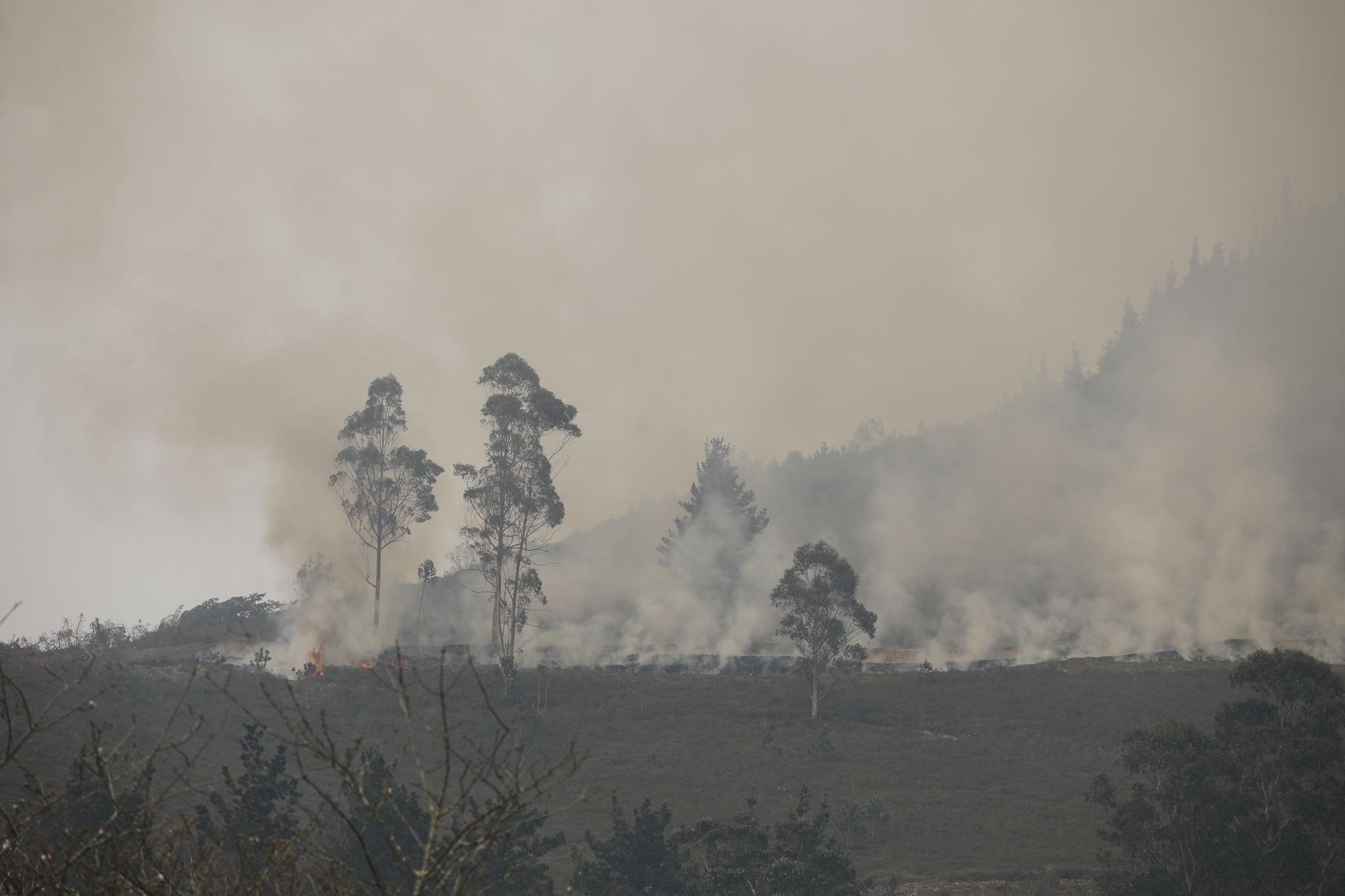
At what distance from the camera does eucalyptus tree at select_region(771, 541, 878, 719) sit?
6256 centimetres

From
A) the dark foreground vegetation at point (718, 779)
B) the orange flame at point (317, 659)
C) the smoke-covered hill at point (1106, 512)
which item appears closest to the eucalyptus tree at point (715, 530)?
the smoke-covered hill at point (1106, 512)

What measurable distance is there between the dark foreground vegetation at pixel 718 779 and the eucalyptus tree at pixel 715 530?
2640cm

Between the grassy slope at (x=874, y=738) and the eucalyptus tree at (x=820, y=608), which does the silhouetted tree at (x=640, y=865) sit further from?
the eucalyptus tree at (x=820, y=608)

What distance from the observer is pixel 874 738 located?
57.4 meters

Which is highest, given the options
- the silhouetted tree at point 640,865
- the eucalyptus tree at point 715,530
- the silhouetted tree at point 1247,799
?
the eucalyptus tree at point 715,530

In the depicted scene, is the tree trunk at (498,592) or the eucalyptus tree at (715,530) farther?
the eucalyptus tree at (715,530)

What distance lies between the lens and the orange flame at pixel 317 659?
61.6 m

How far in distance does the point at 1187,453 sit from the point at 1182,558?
1160 inches

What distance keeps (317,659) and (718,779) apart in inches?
1139

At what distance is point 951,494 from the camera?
126125 millimetres

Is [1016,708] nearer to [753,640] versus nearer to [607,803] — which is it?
[753,640]

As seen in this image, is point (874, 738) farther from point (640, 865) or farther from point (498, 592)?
point (640, 865)

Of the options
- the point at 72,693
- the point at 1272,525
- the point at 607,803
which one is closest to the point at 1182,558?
Answer: the point at 1272,525

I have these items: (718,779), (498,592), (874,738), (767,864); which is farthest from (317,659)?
(767,864)
